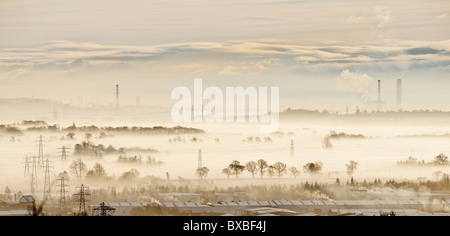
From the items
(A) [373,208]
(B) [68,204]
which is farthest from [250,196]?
(B) [68,204]

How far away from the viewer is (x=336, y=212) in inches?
1170
